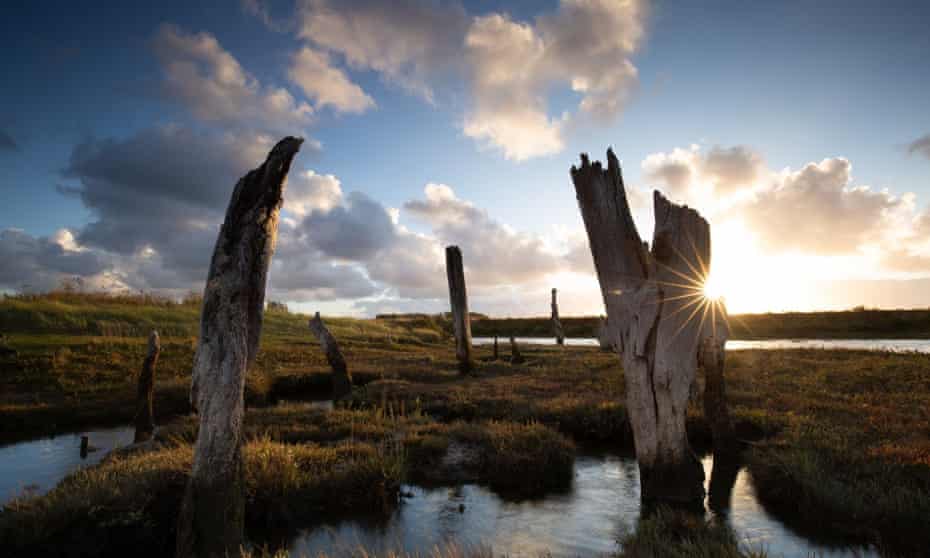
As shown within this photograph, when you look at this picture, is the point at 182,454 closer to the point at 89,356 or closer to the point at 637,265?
the point at 637,265

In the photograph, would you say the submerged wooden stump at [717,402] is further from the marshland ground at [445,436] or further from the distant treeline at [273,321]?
the distant treeline at [273,321]

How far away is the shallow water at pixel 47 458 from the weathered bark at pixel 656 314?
30.9 feet

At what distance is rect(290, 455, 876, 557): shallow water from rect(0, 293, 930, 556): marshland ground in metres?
0.41

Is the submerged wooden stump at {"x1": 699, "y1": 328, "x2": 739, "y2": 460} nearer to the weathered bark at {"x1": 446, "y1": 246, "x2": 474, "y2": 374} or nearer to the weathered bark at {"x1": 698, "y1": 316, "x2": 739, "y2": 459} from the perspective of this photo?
the weathered bark at {"x1": 698, "y1": 316, "x2": 739, "y2": 459}

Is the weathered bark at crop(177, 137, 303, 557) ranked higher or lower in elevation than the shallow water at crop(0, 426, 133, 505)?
higher

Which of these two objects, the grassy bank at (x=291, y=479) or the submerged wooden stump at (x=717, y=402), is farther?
the submerged wooden stump at (x=717, y=402)

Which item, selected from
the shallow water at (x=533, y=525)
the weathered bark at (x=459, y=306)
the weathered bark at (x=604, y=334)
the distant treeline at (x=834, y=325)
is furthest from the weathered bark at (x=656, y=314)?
the distant treeline at (x=834, y=325)

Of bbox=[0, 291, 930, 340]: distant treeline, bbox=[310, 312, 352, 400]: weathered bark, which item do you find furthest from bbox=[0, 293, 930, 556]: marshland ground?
bbox=[0, 291, 930, 340]: distant treeline

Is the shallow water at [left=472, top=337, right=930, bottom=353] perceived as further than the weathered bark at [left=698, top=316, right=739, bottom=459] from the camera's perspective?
Yes

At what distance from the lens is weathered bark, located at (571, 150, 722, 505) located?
7309mm

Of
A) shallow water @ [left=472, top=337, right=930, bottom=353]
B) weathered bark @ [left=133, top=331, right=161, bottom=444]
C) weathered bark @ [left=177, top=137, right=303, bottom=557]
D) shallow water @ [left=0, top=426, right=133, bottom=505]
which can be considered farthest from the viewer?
shallow water @ [left=472, top=337, right=930, bottom=353]

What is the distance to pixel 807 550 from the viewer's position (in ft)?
19.3

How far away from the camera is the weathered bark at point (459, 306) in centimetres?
2000

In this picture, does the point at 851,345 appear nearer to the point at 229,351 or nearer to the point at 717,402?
the point at 717,402
